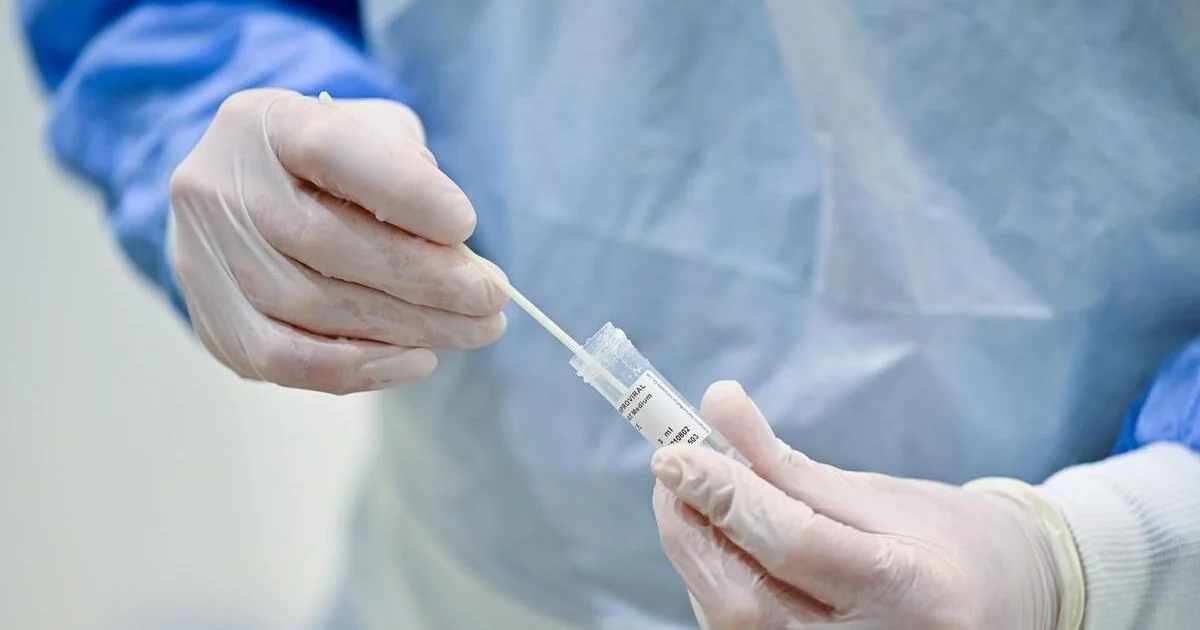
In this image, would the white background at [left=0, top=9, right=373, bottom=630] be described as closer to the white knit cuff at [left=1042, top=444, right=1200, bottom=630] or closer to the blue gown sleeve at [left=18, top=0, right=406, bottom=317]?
the blue gown sleeve at [left=18, top=0, right=406, bottom=317]

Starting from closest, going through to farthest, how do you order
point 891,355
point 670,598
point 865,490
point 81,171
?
point 865,490 → point 891,355 → point 670,598 → point 81,171

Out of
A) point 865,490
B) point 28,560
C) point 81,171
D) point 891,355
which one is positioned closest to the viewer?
point 865,490

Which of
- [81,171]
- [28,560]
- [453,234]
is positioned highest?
[453,234]

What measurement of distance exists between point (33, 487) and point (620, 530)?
3.14 ft

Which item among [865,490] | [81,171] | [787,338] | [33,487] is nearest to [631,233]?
[787,338]

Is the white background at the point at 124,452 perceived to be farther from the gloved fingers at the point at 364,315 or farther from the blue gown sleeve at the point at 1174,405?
the blue gown sleeve at the point at 1174,405

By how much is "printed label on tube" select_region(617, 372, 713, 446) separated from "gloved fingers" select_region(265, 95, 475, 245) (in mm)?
122

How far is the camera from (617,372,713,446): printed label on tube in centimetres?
55

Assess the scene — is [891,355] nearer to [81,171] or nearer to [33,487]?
[81,171]

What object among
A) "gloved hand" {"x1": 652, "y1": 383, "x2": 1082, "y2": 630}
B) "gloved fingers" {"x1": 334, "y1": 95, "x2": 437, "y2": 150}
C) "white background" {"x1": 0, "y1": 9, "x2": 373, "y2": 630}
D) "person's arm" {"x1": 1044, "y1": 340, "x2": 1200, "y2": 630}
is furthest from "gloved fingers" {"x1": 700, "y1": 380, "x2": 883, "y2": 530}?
"white background" {"x1": 0, "y1": 9, "x2": 373, "y2": 630}

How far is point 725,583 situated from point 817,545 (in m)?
0.05

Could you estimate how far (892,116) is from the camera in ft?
2.11

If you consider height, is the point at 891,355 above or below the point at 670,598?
above

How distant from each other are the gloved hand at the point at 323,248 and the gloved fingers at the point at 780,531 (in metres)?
0.16
